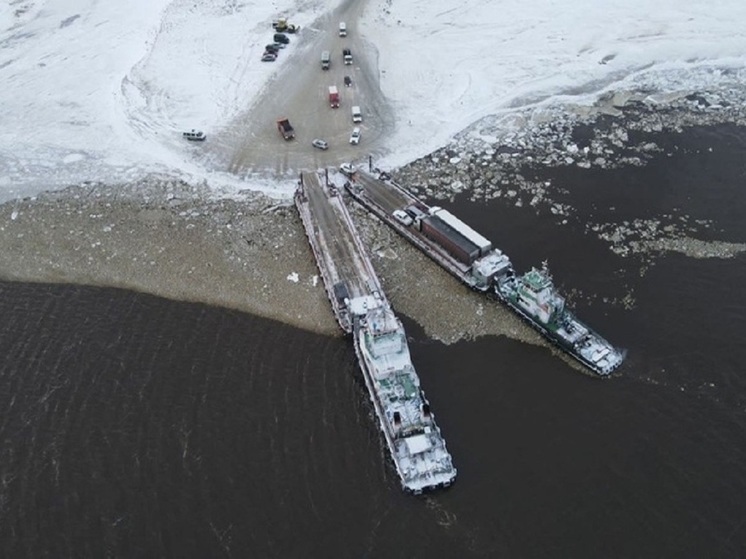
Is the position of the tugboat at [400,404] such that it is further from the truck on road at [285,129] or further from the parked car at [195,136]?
the parked car at [195,136]

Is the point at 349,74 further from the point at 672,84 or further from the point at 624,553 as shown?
the point at 624,553

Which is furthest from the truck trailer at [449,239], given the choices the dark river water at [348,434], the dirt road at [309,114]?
the dirt road at [309,114]

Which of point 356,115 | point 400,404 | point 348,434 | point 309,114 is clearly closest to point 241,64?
point 309,114

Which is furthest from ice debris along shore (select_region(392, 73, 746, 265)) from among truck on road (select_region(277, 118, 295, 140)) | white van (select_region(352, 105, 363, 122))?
truck on road (select_region(277, 118, 295, 140))

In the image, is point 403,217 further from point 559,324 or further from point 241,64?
point 241,64

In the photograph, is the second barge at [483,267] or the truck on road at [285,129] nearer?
the second barge at [483,267]

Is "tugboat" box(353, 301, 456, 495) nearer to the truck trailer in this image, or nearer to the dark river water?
the dark river water

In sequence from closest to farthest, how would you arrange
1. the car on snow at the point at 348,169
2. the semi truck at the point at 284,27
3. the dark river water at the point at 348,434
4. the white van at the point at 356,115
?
the dark river water at the point at 348,434
the car on snow at the point at 348,169
the white van at the point at 356,115
the semi truck at the point at 284,27
